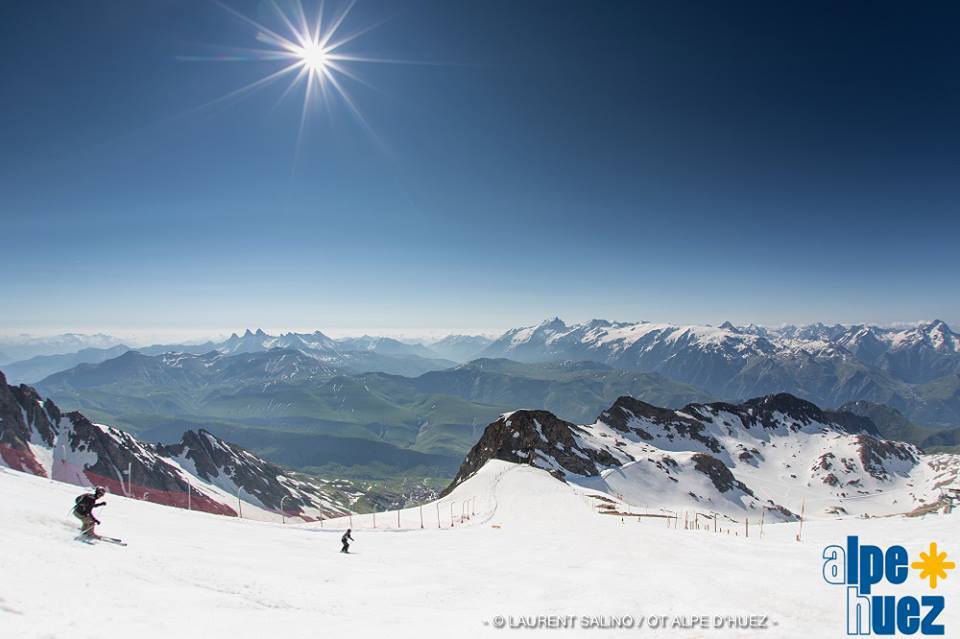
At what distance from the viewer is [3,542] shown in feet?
48.3

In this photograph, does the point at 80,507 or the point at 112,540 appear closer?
the point at 80,507

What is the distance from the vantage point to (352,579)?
70.0 ft

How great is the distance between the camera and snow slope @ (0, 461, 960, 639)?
12.7m

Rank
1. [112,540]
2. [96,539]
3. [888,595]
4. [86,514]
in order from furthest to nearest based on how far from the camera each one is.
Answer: [112,540] < [96,539] < [86,514] < [888,595]

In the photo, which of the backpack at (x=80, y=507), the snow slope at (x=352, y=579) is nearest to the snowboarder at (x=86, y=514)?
the backpack at (x=80, y=507)

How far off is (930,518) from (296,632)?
5237 centimetres

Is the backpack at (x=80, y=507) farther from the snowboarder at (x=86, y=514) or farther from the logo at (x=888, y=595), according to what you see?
the logo at (x=888, y=595)

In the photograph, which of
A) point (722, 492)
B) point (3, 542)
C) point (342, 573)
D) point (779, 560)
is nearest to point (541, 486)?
point (779, 560)

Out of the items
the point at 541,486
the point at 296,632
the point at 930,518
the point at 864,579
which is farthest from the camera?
the point at 541,486

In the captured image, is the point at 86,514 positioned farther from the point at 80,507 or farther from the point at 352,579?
the point at 352,579

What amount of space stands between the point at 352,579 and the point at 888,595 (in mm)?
23102

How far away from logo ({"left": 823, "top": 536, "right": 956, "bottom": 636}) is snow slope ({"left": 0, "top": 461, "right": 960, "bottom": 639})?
500 millimetres

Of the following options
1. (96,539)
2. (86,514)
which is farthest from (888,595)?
(86,514)

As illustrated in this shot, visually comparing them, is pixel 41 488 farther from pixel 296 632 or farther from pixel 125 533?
pixel 296 632
